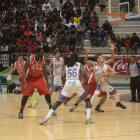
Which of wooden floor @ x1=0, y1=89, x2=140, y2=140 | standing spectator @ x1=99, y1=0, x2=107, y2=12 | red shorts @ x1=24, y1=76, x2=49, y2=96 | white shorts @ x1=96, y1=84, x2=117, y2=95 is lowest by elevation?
wooden floor @ x1=0, y1=89, x2=140, y2=140

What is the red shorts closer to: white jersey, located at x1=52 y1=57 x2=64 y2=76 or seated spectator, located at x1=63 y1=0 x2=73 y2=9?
white jersey, located at x1=52 y1=57 x2=64 y2=76

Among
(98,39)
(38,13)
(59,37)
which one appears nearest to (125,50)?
(98,39)

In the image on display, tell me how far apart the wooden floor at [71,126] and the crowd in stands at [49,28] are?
14613mm

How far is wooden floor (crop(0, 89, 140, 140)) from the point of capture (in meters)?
8.90

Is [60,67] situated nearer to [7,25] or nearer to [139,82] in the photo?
[139,82]

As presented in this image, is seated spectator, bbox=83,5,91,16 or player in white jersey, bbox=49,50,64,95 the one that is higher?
seated spectator, bbox=83,5,91,16

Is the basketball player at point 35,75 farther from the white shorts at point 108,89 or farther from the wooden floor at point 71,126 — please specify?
the white shorts at point 108,89

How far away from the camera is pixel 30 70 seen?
468 inches

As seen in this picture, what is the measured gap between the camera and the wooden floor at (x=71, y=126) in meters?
8.90

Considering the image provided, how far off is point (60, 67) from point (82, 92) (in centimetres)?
518

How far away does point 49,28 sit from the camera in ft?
97.8

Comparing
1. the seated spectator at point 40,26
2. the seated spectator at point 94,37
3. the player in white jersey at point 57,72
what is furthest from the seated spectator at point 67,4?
the player in white jersey at point 57,72

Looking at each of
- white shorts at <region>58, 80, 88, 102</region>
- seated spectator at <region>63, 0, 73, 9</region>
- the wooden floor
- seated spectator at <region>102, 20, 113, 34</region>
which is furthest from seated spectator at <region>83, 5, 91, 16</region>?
white shorts at <region>58, 80, 88, 102</region>

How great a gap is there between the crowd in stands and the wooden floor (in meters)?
14.6
